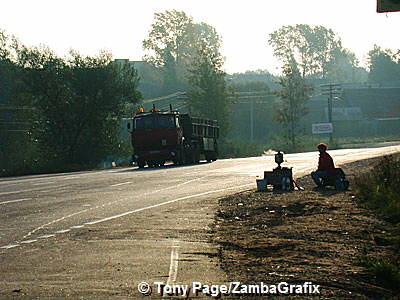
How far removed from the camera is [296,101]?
89.2 metres

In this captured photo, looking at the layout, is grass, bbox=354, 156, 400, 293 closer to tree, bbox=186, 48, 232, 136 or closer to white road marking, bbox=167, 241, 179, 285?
white road marking, bbox=167, 241, 179, 285

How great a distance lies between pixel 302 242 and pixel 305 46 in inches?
5526

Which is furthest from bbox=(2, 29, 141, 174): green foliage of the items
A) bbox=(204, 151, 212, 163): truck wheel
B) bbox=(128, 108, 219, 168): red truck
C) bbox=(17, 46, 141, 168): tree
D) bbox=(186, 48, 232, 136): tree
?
bbox=(186, 48, 232, 136): tree

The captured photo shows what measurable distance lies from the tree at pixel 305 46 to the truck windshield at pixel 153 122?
107433 mm

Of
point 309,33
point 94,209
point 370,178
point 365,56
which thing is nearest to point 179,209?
point 94,209

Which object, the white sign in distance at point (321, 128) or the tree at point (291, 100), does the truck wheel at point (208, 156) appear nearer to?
the tree at point (291, 100)

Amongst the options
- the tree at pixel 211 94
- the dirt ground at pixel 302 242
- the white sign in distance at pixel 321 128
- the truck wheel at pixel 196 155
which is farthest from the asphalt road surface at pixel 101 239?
the white sign in distance at pixel 321 128

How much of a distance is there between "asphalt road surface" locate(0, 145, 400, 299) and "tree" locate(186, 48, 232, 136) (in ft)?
206

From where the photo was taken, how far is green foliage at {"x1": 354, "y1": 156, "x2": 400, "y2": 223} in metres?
13.4

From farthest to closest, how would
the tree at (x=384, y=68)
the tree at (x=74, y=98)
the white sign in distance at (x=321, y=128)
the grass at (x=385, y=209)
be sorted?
the tree at (x=384, y=68)
the white sign in distance at (x=321, y=128)
the tree at (x=74, y=98)
the grass at (x=385, y=209)

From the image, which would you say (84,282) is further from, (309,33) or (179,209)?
(309,33)

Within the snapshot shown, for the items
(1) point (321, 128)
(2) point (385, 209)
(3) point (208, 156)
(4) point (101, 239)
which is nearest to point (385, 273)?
(4) point (101, 239)

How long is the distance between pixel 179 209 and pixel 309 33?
136m

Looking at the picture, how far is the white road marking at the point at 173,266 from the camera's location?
7.55 m
